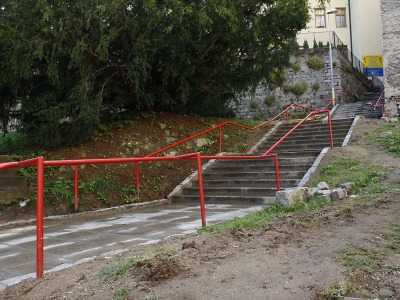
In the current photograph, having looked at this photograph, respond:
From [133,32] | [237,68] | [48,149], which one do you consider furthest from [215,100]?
[48,149]

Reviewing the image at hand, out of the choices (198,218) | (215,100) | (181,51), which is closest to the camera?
(198,218)

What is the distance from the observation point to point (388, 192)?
22.3ft

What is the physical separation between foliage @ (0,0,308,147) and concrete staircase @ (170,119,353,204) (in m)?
2.63

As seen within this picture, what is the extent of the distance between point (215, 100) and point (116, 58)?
4.19m

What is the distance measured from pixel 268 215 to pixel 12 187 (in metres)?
5.08

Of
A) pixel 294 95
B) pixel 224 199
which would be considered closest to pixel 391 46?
pixel 294 95

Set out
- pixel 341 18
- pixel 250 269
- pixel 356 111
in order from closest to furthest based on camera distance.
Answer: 1. pixel 250 269
2. pixel 356 111
3. pixel 341 18

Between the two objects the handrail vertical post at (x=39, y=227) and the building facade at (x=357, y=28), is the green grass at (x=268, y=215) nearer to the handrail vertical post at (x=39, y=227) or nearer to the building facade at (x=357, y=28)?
the handrail vertical post at (x=39, y=227)

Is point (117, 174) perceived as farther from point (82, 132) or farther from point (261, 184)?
point (261, 184)

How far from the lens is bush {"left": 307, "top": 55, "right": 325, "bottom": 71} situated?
2495 cm

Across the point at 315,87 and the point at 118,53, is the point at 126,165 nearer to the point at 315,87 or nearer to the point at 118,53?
the point at 118,53

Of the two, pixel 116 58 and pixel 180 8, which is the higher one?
pixel 180 8

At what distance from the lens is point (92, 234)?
636 cm

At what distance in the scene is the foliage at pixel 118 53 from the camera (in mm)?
9180
